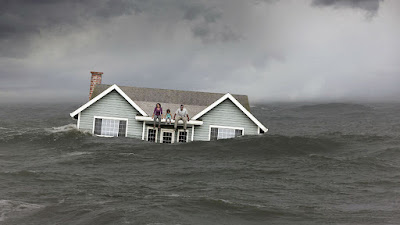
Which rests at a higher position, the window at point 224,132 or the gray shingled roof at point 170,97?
the gray shingled roof at point 170,97

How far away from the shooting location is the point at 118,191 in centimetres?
1961

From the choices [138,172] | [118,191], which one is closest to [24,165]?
[138,172]

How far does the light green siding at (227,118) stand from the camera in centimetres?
3578

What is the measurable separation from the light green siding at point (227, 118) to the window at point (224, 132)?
298 millimetres

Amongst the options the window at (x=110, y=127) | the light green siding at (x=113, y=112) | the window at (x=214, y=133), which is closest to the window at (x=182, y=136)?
the window at (x=214, y=133)

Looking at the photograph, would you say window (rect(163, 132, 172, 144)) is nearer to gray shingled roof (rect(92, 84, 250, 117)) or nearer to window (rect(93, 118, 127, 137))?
gray shingled roof (rect(92, 84, 250, 117))

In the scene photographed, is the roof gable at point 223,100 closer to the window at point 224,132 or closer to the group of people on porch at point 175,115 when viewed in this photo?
the group of people on porch at point 175,115

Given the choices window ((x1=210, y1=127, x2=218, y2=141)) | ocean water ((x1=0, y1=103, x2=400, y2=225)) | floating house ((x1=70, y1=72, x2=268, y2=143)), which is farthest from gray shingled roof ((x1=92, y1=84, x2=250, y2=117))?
ocean water ((x1=0, y1=103, x2=400, y2=225))

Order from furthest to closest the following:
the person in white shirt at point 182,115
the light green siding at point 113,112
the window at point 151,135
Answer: the window at point 151,135, the light green siding at point 113,112, the person in white shirt at point 182,115

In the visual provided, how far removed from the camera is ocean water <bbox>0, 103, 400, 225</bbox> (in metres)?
16.2

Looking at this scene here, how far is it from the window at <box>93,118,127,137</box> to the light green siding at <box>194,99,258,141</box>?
533 cm

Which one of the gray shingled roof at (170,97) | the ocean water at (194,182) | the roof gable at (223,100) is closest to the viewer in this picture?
the ocean water at (194,182)

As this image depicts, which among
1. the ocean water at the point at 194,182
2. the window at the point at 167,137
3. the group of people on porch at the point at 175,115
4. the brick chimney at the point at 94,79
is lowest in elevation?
the ocean water at the point at 194,182

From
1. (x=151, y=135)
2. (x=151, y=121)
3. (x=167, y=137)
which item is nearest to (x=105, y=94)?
(x=151, y=121)
